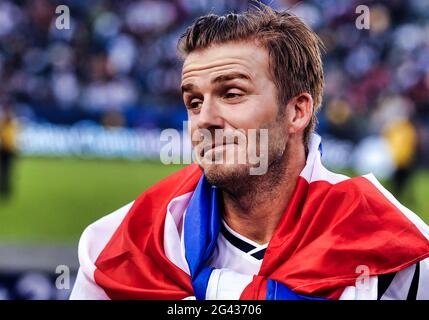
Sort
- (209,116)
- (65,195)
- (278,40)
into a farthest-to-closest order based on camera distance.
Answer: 1. (65,195)
2. (278,40)
3. (209,116)

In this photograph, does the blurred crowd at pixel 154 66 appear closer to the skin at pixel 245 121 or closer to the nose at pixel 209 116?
the skin at pixel 245 121

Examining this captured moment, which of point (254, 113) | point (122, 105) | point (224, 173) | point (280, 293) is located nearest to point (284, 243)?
point (280, 293)

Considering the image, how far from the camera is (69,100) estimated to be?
5.32m

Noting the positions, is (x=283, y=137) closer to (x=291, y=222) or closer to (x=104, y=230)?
(x=291, y=222)

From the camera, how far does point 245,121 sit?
6.08 ft

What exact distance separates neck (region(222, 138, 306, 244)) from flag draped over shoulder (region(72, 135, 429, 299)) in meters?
0.05

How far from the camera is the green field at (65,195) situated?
16.4ft

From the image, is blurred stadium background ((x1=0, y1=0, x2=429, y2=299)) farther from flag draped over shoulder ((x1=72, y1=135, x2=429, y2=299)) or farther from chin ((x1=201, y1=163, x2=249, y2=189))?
chin ((x1=201, y1=163, x2=249, y2=189))

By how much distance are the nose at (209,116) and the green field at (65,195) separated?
3.13 meters

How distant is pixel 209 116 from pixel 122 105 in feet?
11.3

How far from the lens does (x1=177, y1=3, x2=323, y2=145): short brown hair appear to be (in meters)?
1.90

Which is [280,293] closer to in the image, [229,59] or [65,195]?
[229,59]

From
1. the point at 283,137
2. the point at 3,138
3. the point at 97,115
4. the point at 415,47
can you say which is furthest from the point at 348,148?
the point at 283,137
